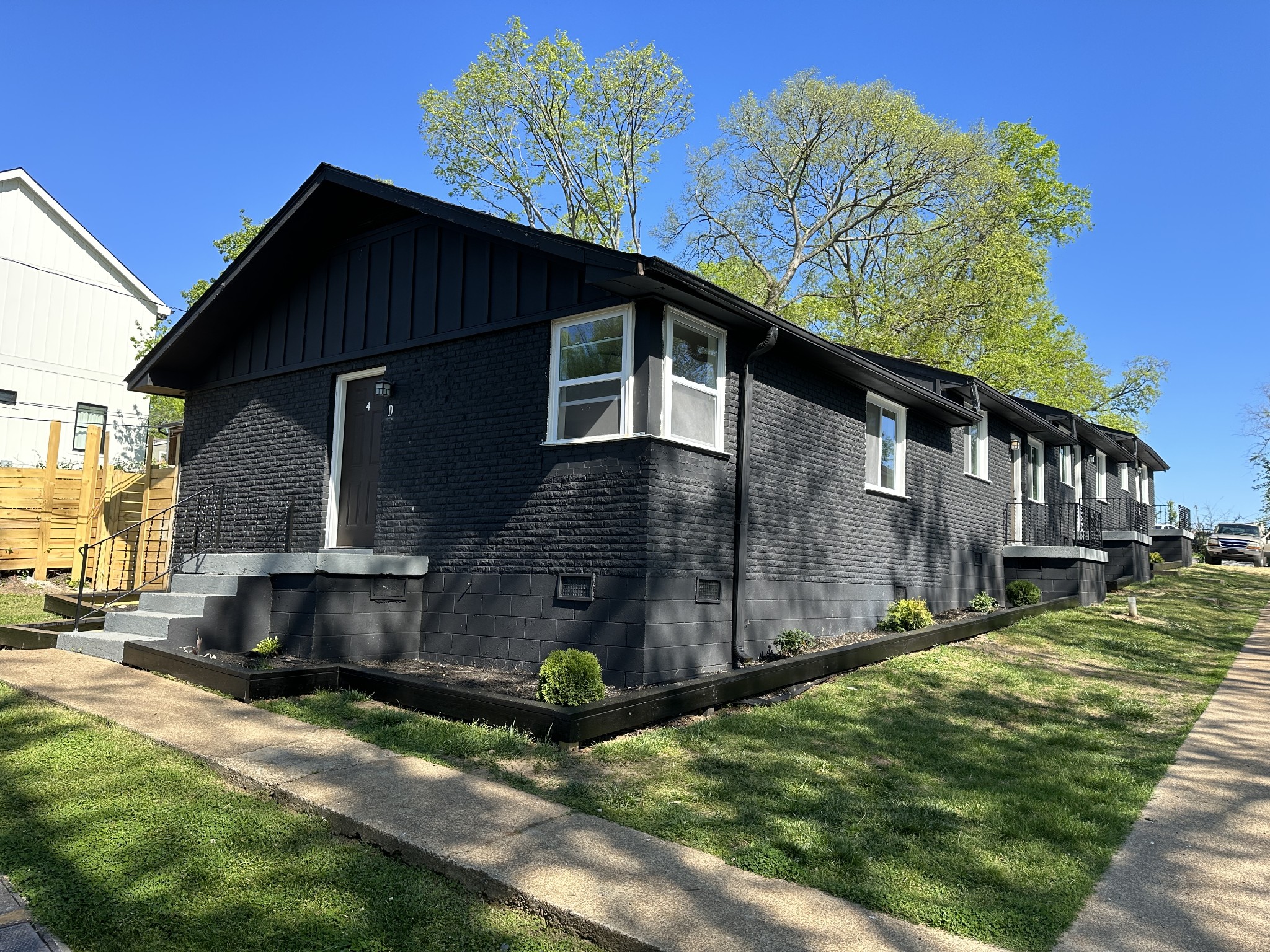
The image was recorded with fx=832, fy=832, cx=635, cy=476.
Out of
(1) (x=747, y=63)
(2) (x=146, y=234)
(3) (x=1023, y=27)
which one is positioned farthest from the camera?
(1) (x=747, y=63)

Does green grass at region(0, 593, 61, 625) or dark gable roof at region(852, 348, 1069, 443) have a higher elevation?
dark gable roof at region(852, 348, 1069, 443)

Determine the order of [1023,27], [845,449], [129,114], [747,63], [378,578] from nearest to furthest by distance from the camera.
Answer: [378,578]
[845,449]
[129,114]
[1023,27]
[747,63]

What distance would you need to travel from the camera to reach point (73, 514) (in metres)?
15.7

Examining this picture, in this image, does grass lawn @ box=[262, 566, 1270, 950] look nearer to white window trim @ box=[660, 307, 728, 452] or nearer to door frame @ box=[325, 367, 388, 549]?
white window trim @ box=[660, 307, 728, 452]

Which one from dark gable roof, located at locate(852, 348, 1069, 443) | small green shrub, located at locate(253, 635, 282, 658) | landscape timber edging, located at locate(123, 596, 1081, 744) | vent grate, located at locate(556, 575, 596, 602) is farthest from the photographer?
dark gable roof, located at locate(852, 348, 1069, 443)

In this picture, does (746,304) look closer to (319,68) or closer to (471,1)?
(319,68)

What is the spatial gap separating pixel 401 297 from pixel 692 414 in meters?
4.27

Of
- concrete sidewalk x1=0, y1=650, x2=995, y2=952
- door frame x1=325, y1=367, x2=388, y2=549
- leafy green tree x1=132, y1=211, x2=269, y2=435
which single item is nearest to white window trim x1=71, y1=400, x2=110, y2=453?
leafy green tree x1=132, y1=211, x2=269, y2=435

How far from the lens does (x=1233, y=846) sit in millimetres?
4598

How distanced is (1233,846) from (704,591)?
481cm

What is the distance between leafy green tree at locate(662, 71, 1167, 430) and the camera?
1037 inches

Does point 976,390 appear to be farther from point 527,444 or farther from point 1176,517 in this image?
point 1176,517

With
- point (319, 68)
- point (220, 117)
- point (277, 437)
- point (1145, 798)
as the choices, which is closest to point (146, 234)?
point (220, 117)

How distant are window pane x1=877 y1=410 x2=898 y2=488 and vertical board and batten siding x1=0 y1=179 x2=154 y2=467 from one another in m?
20.7
